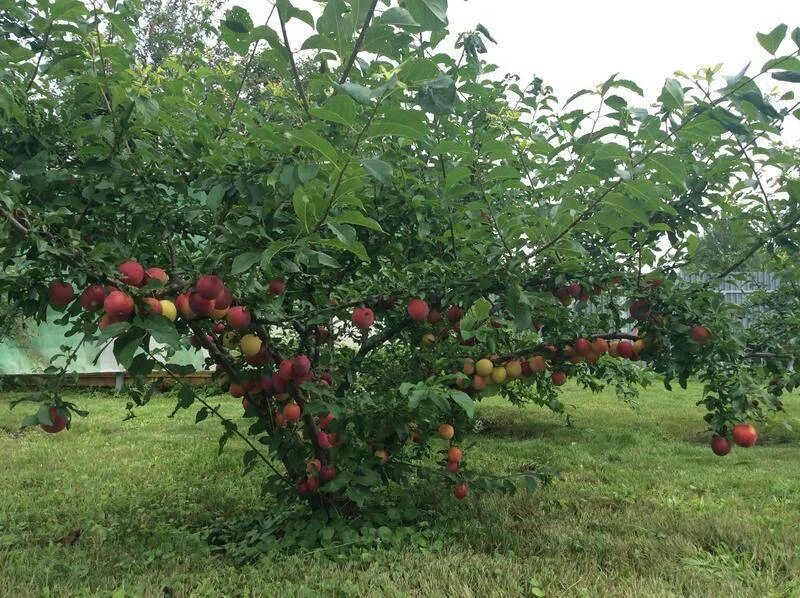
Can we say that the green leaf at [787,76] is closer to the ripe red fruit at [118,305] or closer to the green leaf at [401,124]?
the green leaf at [401,124]

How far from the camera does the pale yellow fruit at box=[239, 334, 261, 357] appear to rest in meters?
2.31

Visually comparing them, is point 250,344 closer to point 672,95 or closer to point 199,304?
point 199,304

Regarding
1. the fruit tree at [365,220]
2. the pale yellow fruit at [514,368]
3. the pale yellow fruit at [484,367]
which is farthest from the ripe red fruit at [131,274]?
the pale yellow fruit at [514,368]

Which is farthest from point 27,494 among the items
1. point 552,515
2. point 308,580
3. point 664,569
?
point 664,569

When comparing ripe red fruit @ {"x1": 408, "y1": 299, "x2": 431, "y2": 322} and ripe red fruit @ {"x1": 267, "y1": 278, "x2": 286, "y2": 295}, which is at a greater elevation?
ripe red fruit @ {"x1": 267, "y1": 278, "x2": 286, "y2": 295}

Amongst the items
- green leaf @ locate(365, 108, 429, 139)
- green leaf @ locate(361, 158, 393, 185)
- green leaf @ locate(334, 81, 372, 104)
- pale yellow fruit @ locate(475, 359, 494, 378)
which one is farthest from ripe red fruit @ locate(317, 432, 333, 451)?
green leaf @ locate(334, 81, 372, 104)

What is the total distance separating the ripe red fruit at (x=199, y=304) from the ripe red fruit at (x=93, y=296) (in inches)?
9.1

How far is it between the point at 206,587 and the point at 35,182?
1.51 metres

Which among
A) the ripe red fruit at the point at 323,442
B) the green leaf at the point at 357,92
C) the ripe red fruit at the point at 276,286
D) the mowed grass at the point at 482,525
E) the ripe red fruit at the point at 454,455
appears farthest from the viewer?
the ripe red fruit at the point at 454,455

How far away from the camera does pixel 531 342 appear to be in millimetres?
2766

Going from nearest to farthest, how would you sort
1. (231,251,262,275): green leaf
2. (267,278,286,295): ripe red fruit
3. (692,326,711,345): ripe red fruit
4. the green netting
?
1. (231,251,262,275): green leaf
2. (267,278,286,295): ripe red fruit
3. (692,326,711,345): ripe red fruit
4. the green netting

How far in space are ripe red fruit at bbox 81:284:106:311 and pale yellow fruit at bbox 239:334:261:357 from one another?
2.04ft

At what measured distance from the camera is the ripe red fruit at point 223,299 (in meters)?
1.82

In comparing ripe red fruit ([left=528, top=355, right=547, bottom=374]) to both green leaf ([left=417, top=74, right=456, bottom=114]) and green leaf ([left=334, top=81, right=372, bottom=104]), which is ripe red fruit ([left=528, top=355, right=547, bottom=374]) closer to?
green leaf ([left=417, top=74, right=456, bottom=114])
